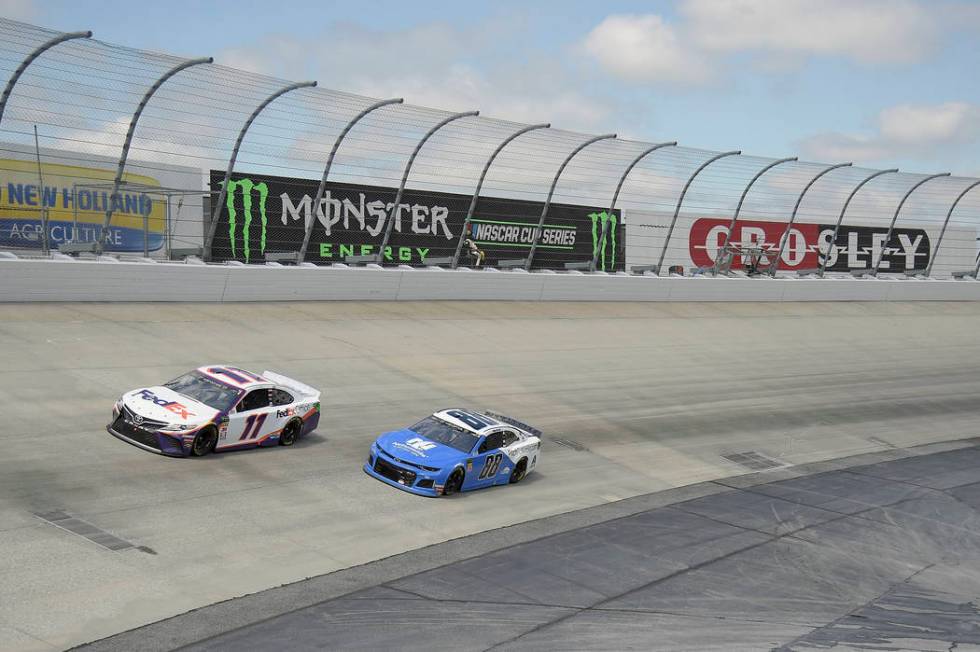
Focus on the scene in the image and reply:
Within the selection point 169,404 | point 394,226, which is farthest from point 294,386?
point 394,226

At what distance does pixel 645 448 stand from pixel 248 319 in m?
8.93

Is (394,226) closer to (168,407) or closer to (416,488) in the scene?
(168,407)

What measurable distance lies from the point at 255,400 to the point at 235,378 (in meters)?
0.54

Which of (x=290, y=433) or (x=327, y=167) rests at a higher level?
(x=327, y=167)

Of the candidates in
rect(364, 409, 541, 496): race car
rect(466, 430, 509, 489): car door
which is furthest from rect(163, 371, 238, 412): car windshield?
rect(466, 430, 509, 489): car door

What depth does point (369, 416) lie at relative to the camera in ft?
55.3

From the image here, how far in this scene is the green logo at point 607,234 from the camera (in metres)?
30.5

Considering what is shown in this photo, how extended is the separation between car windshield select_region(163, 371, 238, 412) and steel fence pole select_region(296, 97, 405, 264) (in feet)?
31.1

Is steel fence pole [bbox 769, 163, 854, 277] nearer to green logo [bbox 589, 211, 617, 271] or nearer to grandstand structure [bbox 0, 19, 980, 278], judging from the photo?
grandstand structure [bbox 0, 19, 980, 278]

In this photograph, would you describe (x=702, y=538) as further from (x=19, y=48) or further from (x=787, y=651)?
(x=19, y=48)

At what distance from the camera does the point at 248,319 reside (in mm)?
21219

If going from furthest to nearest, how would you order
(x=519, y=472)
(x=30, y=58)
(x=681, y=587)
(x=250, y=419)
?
1. (x=30, y=58)
2. (x=519, y=472)
3. (x=250, y=419)
4. (x=681, y=587)

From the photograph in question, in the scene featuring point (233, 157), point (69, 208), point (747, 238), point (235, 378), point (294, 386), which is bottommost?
point (294, 386)

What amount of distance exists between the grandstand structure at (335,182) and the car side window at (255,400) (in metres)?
6.90
